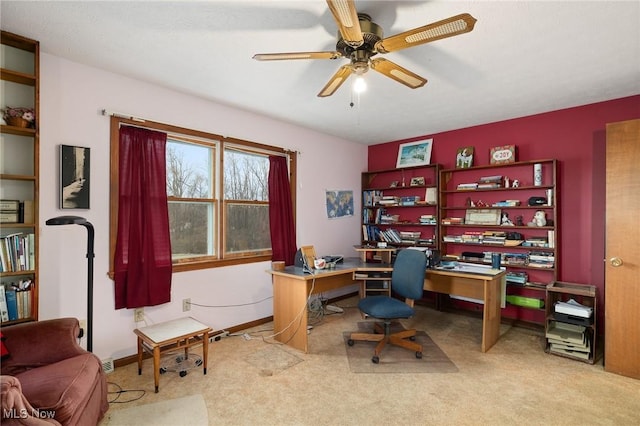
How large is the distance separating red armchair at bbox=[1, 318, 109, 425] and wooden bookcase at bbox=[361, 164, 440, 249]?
3843 millimetres

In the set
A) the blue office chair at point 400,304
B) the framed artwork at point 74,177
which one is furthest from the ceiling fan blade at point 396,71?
the framed artwork at point 74,177

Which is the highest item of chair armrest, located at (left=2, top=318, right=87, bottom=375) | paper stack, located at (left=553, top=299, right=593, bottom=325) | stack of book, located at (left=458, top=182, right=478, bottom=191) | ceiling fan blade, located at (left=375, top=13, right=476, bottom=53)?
ceiling fan blade, located at (left=375, top=13, right=476, bottom=53)

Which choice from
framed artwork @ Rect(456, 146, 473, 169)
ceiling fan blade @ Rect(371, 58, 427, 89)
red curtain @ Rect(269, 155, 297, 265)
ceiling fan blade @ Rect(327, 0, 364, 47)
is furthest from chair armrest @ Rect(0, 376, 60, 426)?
framed artwork @ Rect(456, 146, 473, 169)

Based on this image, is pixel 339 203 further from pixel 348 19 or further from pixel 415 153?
pixel 348 19

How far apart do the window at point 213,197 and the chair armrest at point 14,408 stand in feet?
4.91

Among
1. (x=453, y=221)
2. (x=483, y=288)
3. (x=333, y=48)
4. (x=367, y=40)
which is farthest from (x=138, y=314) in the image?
(x=453, y=221)

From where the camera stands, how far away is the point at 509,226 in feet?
12.3

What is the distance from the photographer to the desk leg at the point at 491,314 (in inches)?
118

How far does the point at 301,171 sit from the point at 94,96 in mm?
2385

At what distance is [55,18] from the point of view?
1924 millimetres

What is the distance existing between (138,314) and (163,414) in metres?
1.05

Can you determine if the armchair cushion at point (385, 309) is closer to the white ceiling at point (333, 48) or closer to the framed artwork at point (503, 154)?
the white ceiling at point (333, 48)

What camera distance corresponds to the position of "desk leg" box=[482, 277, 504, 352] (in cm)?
299

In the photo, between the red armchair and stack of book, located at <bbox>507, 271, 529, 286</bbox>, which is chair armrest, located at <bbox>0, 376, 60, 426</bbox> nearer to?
the red armchair
